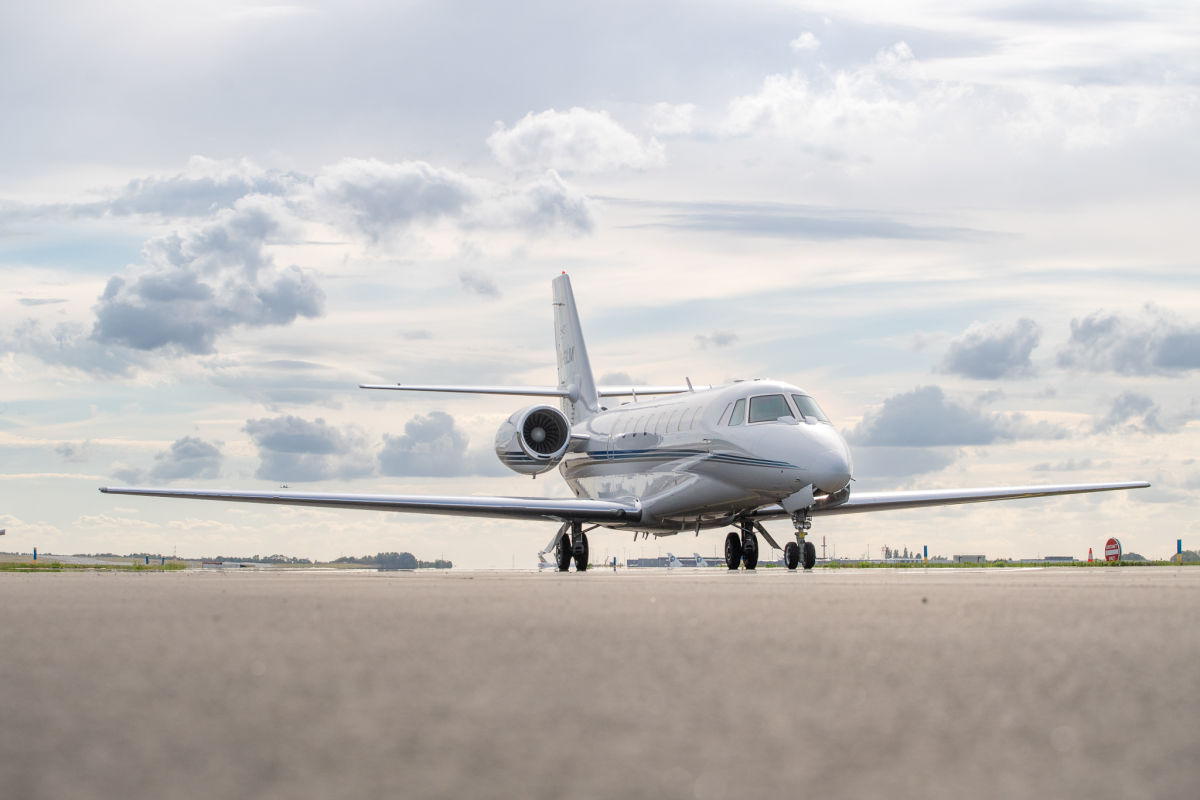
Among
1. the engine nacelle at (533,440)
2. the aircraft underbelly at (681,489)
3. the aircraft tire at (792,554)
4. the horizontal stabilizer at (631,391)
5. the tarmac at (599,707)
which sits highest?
the horizontal stabilizer at (631,391)

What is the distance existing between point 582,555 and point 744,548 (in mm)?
4345

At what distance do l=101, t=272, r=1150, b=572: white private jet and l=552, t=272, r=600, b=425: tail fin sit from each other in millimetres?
1723

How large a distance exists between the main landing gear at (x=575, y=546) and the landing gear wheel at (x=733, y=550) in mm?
3705

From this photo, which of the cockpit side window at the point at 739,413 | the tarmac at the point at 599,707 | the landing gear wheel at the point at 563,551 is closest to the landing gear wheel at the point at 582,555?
the landing gear wheel at the point at 563,551

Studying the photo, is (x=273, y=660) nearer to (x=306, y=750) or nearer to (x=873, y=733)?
(x=306, y=750)

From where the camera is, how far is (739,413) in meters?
25.4

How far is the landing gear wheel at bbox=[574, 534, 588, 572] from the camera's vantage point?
1187 inches

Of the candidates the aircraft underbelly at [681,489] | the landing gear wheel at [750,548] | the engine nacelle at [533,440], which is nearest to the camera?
the aircraft underbelly at [681,489]

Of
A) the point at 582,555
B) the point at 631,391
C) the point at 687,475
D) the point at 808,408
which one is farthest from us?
the point at 631,391

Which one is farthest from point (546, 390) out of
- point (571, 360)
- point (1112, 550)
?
point (1112, 550)

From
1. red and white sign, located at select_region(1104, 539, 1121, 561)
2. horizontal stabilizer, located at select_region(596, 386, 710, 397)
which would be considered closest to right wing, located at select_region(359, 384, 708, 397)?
horizontal stabilizer, located at select_region(596, 386, 710, 397)

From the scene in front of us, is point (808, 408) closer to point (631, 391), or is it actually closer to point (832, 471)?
point (832, 471)

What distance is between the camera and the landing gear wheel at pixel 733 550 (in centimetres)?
2777

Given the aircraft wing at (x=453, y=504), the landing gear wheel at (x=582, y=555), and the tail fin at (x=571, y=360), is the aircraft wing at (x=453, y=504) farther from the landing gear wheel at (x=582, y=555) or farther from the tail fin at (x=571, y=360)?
the tail fin at (x=571, y=360)
